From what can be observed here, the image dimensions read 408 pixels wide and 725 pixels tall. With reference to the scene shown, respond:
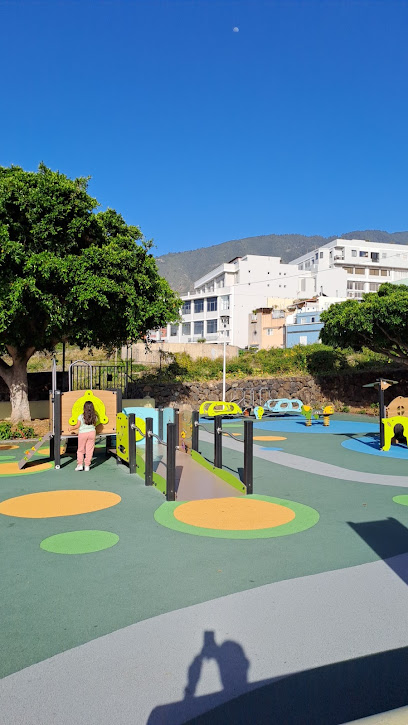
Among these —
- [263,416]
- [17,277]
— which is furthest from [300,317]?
[17,277]

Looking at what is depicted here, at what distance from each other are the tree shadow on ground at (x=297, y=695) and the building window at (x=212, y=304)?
6748 centimetres

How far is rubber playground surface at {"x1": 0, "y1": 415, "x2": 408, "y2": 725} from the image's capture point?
2.81m

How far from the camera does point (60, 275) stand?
14266 millimetres

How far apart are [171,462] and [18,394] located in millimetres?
11307

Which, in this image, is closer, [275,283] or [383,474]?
[383,474]

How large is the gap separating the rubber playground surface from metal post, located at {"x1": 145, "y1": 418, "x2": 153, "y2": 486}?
1.56 ft

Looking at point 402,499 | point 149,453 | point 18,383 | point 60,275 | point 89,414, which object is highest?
point 60,275

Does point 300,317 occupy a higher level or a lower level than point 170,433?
higher

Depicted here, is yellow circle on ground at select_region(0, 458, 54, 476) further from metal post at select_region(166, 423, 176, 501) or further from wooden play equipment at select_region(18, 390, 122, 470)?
metal post at select_region(166, 423, 176, 501)

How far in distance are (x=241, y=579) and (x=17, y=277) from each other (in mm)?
11846

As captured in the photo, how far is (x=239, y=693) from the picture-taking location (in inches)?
113

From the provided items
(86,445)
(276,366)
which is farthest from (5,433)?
(276,366)

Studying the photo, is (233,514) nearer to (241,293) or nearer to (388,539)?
(388,539)

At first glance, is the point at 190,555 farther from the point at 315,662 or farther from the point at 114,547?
the point at 315,662
